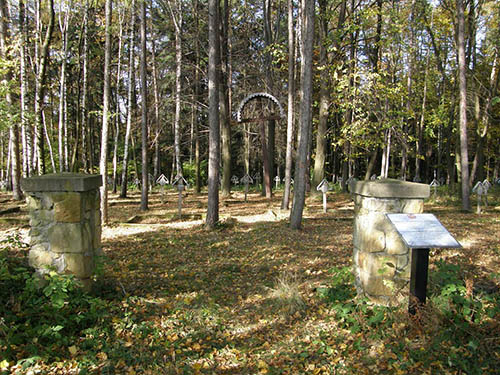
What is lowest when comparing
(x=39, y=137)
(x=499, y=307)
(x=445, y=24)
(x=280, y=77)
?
(x=499, y=307)

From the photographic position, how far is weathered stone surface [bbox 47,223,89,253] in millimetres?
3873

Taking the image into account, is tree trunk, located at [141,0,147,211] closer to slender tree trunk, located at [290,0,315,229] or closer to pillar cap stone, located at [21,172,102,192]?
slender tree trunk, located at [290,0,315,229]

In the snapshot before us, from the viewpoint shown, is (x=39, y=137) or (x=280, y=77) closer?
(x=39, y=137)

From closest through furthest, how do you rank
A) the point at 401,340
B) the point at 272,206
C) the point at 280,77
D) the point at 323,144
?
the point at 401,340
the point at 272,206
the point at 323,144
the point at 280,77

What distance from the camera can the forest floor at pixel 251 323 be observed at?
A: 2.86 meters

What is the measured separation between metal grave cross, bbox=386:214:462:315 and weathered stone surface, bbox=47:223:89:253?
3541mm

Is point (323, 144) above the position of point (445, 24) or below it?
below

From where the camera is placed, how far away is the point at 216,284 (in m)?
5.09

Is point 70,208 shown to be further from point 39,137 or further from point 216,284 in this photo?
point 39,137

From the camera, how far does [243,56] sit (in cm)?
1518

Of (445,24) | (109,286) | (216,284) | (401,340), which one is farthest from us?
(445,24)

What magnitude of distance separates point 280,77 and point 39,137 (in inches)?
479

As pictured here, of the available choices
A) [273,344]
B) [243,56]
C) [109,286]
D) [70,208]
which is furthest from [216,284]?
[243,56]

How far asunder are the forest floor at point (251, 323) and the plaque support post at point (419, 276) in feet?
0.43
